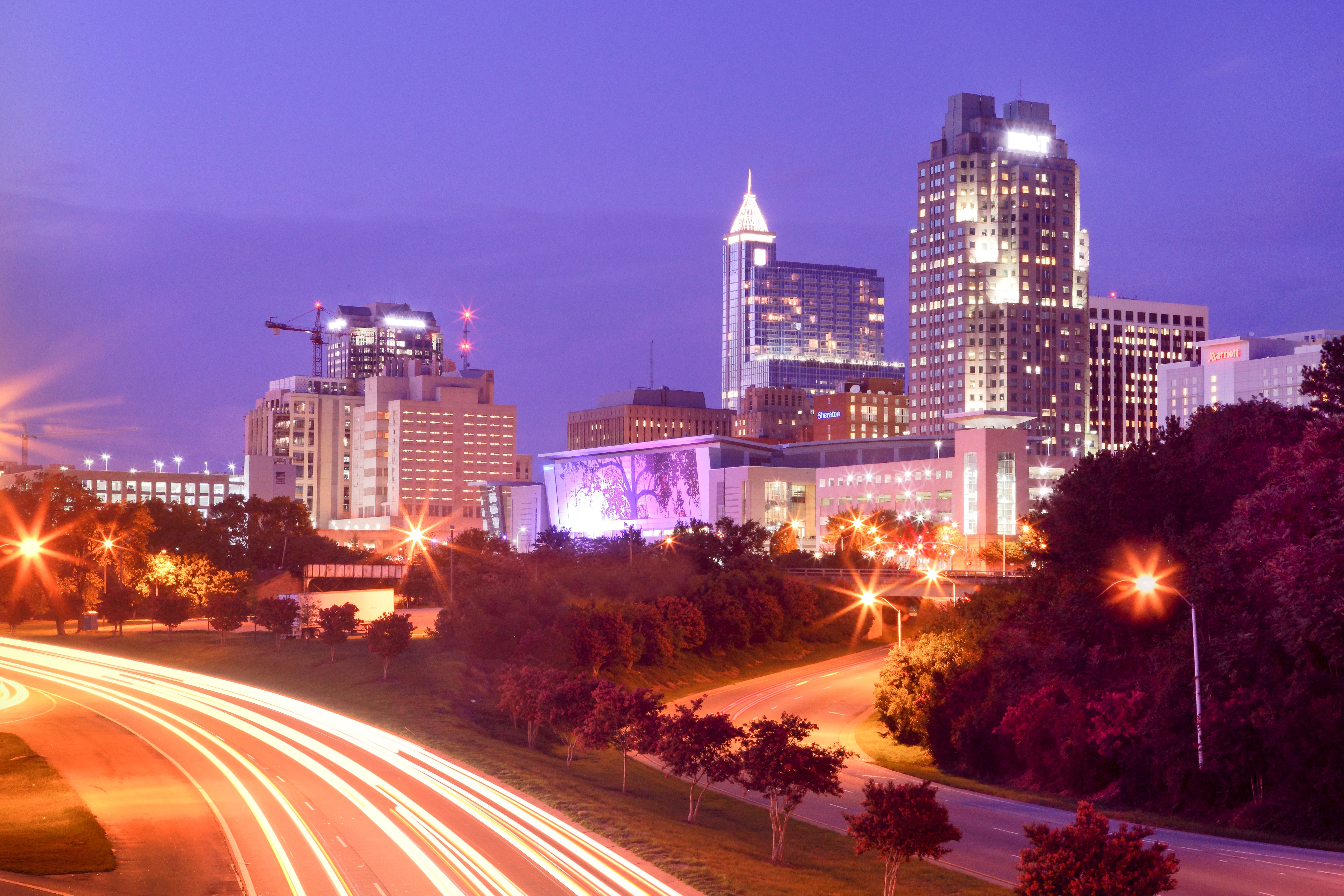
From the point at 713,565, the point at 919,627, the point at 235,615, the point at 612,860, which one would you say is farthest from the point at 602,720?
the point at 713,565

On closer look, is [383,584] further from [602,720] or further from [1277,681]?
[1277,681]

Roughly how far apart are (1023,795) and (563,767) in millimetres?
20611

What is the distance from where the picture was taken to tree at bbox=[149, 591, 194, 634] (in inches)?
4087

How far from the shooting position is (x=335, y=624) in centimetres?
8644

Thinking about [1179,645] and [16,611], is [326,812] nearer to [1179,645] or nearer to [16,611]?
[1179,645]

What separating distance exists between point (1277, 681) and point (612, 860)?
29635 millimetres

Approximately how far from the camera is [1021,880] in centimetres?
2880

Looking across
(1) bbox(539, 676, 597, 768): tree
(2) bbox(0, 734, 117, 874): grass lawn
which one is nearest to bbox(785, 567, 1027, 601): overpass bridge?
(1) bbox(539, 676, 597, 768): tree

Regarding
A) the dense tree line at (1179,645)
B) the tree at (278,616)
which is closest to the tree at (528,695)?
the dense tree line at (1179,645)

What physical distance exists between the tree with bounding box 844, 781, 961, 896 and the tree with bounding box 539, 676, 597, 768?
26.3m

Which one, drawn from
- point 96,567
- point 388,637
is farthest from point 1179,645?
point 96,567

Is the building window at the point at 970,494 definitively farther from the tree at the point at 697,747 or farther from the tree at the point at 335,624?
the tree at the point at 697,747

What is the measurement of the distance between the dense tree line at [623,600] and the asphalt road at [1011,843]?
40.1ft

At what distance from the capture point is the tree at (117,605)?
104250mm
